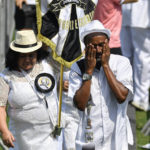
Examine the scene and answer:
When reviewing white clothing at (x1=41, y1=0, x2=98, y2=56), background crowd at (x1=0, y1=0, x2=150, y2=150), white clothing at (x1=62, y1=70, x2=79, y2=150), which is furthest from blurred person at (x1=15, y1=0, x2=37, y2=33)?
white clothing at (x1=62, y1=70, x2=79, y2=150)

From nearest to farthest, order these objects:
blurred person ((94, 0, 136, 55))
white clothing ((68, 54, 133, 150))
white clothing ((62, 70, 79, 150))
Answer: white clothing ((68, 54, 133, 150)) → white clothing ((62, 70, 79, 150)) → blurred person ((94, 0, 136, 55))

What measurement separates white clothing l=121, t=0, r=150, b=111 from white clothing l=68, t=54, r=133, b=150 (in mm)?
4022

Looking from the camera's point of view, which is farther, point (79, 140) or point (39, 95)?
point (39, 95)

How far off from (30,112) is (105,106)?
0.90 meters

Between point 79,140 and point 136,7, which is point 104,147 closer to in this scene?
point 79,140

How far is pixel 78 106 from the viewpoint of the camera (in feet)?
16.9

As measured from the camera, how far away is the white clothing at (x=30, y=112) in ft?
18.8

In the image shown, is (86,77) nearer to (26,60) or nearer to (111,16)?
(26,60)

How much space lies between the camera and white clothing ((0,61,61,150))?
5727 millimetres

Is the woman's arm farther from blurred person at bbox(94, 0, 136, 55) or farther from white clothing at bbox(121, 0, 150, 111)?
white clothing at bbox(121, 0, 150, 111)

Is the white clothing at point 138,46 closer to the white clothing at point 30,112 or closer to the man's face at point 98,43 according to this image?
the white clothing at point 30,112

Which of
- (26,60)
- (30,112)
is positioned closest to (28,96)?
(30,112)

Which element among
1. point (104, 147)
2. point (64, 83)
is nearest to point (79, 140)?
point (104, 147)

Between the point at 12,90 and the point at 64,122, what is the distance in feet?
2.62
